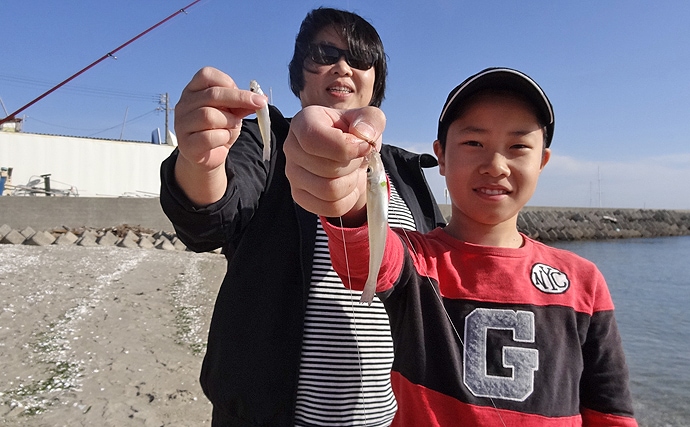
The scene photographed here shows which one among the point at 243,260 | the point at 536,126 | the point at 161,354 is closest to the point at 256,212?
the point at 243,260

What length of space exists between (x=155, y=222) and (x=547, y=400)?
17808mm

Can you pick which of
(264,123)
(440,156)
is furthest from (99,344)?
(440,156)

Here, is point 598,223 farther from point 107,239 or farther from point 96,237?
point 96,237

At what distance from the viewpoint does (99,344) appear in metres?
5.46

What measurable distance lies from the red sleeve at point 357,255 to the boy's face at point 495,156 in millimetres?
488

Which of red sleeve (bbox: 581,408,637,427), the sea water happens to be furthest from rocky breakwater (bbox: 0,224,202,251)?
red sleeve (bbox: 581,408,637,427)

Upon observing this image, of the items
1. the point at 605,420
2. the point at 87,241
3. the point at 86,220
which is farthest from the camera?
the point at 86,220

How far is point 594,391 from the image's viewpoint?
1753 mm

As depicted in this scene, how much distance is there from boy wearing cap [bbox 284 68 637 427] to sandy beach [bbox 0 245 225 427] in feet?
10.2

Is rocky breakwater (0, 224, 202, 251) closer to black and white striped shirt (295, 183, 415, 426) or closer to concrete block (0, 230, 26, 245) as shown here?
concrete block (0, 230, 26, 245)

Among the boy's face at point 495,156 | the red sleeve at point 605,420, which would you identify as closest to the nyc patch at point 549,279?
the boy's face at point 495,156

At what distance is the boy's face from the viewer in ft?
6.23

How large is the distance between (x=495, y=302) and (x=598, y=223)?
40.7m

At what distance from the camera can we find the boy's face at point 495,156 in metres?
1.90
